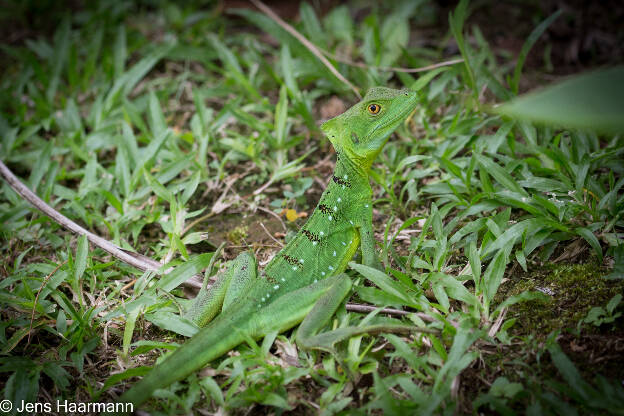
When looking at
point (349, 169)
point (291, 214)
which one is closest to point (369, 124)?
point (349, 169)

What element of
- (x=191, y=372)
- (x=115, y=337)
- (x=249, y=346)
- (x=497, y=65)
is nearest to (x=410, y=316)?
(x=249, y=346)

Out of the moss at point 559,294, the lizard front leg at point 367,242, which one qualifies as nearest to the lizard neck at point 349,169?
the lizard front leg at point 367,242

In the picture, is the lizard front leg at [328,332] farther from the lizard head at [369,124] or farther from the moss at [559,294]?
the lizard head at [369,124]

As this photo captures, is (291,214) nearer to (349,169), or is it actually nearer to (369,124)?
(349,169)

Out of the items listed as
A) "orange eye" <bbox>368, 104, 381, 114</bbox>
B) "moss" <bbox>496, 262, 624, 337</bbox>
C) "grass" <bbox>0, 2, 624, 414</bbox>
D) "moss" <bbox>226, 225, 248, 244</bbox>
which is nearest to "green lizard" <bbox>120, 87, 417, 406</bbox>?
"orange eye" <bbox>368, 104, 381, 114</bbox>

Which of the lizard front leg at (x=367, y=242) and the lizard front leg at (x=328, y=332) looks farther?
the lizard front leg at (x=367, y=242)

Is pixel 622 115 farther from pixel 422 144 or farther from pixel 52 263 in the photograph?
pixel 52 263
